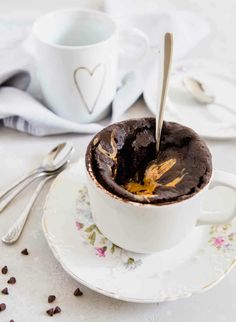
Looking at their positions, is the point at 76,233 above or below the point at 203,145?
below

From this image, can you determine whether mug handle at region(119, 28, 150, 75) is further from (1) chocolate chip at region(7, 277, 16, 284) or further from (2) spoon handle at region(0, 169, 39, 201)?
(1) chocolate chip at region(7, 277, 16, 284)

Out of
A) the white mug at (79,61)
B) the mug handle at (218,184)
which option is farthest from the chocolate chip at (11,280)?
the white mug at (79,61)

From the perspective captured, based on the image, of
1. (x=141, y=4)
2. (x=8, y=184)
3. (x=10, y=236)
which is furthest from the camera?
(x=141, y=4)

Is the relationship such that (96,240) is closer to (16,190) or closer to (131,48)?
(16,190)

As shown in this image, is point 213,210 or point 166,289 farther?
point 213,210

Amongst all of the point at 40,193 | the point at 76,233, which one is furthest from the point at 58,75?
the point at 76,233

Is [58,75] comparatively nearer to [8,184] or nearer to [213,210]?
[8,184]

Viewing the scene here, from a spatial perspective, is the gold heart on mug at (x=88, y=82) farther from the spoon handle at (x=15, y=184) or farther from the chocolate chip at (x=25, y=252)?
the chocolate chip at (x=25, y=252)
